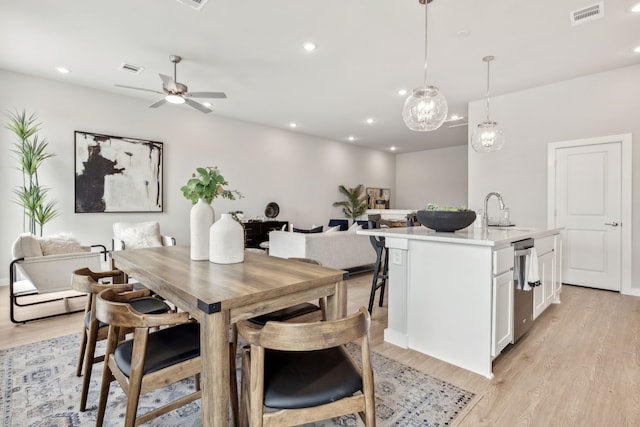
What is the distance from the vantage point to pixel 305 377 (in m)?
1.16

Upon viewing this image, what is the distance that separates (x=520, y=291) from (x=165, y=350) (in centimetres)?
249

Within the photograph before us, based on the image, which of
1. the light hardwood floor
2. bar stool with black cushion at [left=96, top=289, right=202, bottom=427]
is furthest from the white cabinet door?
bar stool with black cushion at [left=96, top=289, right=202, bottom=427]

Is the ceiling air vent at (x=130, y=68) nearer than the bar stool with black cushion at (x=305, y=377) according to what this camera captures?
No

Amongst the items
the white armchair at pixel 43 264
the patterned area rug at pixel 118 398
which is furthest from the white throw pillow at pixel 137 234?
the patterned area rug at pixel 118 398

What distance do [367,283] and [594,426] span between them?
9.83ft

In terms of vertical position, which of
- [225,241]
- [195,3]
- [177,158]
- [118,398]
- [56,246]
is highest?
[195,3]

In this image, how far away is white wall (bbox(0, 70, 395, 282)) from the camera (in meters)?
4.21

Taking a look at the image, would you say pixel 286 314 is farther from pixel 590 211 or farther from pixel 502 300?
pixel 590 211

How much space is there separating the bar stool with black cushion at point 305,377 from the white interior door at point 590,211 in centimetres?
475

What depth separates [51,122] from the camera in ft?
14.3

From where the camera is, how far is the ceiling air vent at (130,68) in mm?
3897

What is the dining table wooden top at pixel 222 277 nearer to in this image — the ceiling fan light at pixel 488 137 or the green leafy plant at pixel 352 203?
the ceiling fan light at pixel 488 137

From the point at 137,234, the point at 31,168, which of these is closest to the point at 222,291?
the point at 137,234

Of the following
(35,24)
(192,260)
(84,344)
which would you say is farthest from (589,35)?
(35,24)
